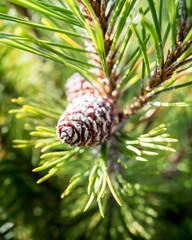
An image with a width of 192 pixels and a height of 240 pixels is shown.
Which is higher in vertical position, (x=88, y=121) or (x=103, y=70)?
(x=103, y=70)

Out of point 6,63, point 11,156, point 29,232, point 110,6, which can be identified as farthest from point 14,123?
point 110,6

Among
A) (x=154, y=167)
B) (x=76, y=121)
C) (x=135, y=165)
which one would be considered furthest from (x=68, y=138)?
(x=154, y=167)

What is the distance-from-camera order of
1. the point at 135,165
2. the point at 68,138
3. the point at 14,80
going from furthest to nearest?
1. the point at 14,80
2. the point at 135,165
3. the point at 68,138

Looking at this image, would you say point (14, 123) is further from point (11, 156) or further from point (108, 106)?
point (108, 106)

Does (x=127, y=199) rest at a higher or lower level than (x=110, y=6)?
lower

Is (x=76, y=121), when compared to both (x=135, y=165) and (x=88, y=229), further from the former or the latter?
(x=88, y=229)

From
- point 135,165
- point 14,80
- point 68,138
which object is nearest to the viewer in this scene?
point 68,138

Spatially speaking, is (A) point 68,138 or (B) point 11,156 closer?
(A) point 68,138

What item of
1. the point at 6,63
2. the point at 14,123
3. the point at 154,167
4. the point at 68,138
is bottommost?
the point at 154,167
